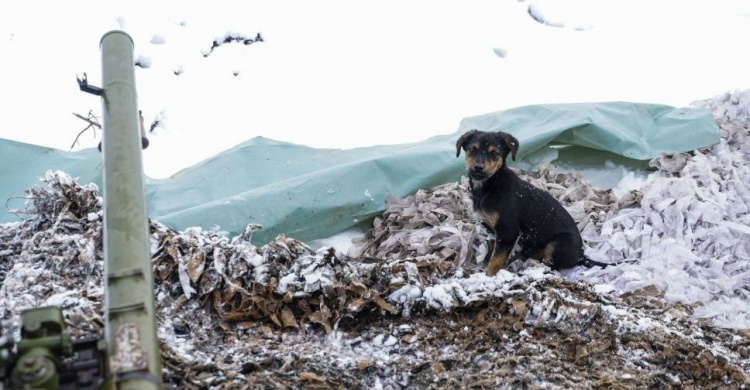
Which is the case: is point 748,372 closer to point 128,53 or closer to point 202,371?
point 202,371

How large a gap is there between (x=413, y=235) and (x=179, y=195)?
1727mm

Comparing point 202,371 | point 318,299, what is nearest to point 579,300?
point 318,299

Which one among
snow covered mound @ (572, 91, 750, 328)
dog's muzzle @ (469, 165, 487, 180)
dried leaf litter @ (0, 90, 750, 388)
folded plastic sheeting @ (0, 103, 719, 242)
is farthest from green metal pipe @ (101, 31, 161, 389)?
snow covered mound @ (572, 91, 750, 328)

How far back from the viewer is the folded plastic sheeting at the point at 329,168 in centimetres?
493

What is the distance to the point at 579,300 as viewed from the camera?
3.51m

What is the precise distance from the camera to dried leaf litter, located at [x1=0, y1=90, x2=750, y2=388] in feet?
9.17

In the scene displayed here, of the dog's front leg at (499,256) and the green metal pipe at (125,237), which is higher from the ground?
the green metal pipe at (125,237)

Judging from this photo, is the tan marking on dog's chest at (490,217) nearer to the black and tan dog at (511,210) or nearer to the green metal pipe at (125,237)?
the black and tan dog at (511,210)

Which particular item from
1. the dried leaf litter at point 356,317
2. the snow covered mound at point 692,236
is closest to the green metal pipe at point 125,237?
the dried leaf litter at point 356,317

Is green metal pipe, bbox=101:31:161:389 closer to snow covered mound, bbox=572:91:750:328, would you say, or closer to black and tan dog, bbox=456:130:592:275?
black and tan dog, bbox=456:130:592:275

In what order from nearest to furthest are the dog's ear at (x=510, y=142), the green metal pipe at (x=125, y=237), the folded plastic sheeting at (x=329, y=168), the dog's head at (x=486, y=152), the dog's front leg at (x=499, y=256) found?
the green metal pipe at (x=125, y=237) → the dog's front leg at (x=499, y=256) → the dog's head at (x=486, y=152) → the dog's ear at (x=510, y=142) → the folded plastic sheeting at (x=329, y=168)

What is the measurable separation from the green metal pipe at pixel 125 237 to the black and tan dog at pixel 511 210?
8.21 feet

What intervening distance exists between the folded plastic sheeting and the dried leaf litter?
38.7 inches

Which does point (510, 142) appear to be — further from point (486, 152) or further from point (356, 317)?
point (356, 317)
